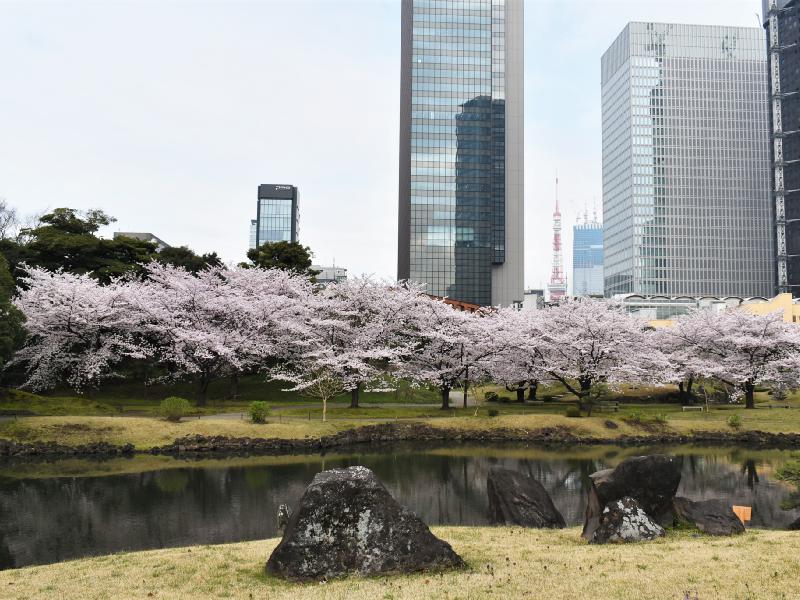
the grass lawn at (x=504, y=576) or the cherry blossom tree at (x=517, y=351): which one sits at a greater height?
the cherry blossom tree at (x=517, y=351)

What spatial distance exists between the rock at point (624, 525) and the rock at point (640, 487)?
50 centimetres

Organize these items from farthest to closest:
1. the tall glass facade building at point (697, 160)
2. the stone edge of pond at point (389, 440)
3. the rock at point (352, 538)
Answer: the tall glass facade building at point (697, 160) → the stone edge of pond at point (389, 440) → the rock at point (352, 538)

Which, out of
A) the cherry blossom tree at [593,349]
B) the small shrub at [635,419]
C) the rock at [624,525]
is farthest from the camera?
the cherry blossom tree at [593,349]

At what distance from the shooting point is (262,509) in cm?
2283

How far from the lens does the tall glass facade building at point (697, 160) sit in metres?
189

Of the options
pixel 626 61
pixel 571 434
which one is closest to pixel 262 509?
pixel 571 434

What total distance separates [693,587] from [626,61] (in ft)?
697

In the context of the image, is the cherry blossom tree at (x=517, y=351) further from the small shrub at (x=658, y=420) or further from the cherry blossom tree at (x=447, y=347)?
the small shrub at (x=658, y=420)

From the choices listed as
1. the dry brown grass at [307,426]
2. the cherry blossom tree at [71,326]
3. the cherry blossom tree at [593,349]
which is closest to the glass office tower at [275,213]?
the cherry blossom tree at [71,326]

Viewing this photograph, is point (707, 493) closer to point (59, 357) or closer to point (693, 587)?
point (693, 587)

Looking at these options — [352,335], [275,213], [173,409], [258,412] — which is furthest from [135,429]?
[275,213]

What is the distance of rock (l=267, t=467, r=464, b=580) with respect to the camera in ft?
38.2

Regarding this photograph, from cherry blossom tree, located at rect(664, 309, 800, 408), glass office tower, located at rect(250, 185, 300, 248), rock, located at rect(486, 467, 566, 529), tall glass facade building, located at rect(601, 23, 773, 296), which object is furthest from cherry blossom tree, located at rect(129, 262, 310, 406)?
tall glass facade building, located at rect(601, 23, 773, 296)

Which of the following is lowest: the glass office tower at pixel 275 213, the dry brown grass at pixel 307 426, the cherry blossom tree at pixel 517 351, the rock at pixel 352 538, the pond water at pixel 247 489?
the pond water at pixel 247 489
